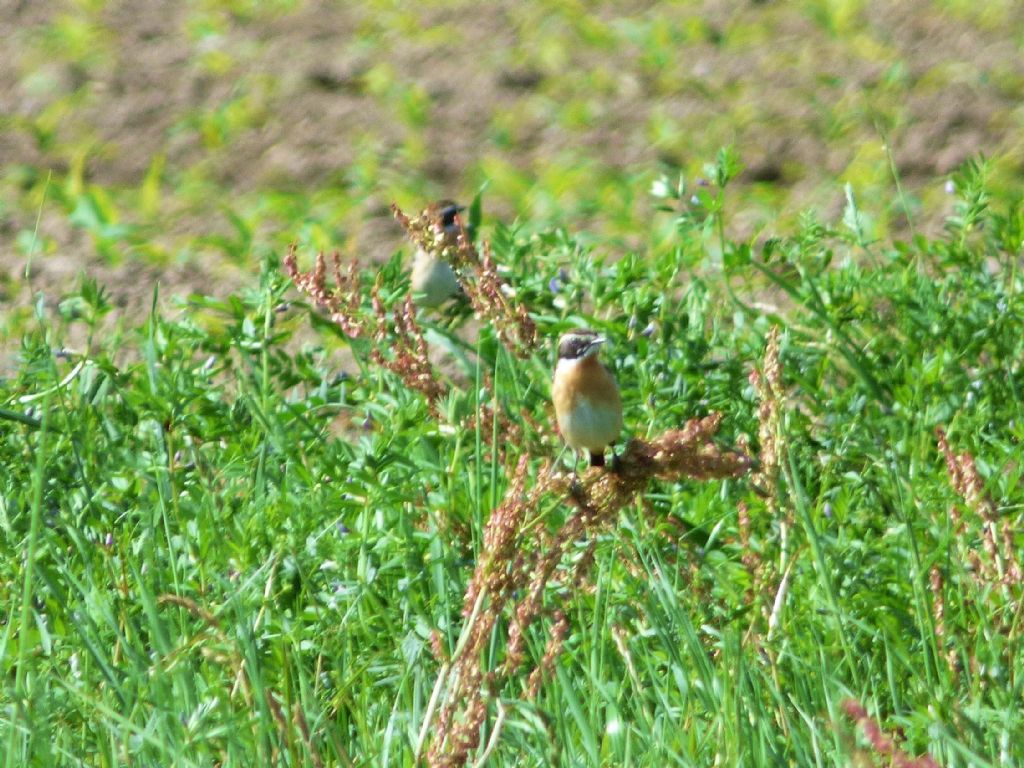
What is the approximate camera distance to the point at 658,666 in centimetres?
351

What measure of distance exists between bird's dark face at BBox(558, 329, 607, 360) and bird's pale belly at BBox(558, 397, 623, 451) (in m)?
0.17

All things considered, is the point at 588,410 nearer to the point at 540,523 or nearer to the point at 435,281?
the point at 540,523

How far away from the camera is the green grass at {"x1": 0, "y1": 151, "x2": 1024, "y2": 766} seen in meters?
2.76

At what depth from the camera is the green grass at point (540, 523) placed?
9.04ft

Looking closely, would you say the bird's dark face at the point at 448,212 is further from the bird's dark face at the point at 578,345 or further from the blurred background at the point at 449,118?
the bird's dark face at the point at 578,345

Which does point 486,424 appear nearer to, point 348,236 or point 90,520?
point 90,520

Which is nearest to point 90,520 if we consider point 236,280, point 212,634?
point 212,634

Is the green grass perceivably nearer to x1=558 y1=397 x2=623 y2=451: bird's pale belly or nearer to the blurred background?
x1=558 y1=397 x2=623 y2=451: bird's pale belly

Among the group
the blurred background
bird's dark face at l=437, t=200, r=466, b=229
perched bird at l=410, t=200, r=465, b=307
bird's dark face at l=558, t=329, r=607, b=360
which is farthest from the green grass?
the blurred background

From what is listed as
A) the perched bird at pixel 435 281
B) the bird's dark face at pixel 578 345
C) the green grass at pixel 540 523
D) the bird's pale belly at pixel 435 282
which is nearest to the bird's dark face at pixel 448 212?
the perched bird at pixel 435 281

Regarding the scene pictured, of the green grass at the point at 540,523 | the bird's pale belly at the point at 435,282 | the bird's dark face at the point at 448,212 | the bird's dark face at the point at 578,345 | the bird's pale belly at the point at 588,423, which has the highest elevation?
the bird's dark face at the point at 578,345

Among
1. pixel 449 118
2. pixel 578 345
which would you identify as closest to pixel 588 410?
pixel 578 345

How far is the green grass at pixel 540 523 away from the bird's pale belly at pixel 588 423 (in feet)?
0.66

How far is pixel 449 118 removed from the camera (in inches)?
290
